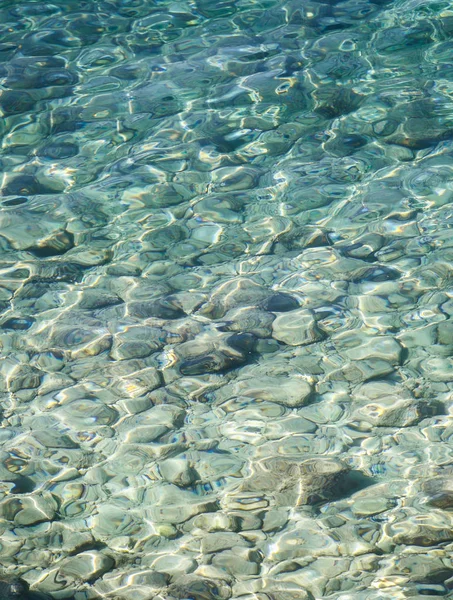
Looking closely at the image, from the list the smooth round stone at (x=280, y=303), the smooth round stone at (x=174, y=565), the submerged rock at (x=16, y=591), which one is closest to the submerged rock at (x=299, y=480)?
the smooth round stone at (x=174, y=565)

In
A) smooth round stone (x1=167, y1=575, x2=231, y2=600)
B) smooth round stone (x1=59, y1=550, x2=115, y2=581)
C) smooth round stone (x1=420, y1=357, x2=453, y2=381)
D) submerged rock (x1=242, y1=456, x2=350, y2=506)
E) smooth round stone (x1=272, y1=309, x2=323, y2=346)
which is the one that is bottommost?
smooth round stone (x1=59, y1=550, x2=115, y2=581)

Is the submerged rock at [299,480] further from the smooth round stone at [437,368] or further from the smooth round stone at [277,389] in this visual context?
the smooth round stone at [437,368]

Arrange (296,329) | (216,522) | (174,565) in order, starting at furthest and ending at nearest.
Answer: (296,329) < (216,522) < (174,565)

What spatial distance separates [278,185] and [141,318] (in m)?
1.48

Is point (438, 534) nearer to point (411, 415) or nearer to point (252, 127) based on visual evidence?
point (411, 415)

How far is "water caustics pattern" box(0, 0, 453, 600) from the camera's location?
2686mm

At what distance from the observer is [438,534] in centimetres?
260

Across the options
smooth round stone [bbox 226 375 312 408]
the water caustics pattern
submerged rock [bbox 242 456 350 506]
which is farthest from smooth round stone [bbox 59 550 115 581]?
smooth round stone [bbox 226 375 312 408]

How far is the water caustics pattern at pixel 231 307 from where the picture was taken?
269 cm

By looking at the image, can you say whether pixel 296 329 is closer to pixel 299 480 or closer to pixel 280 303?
pixel 280 303

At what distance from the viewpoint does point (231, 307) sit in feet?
12.6

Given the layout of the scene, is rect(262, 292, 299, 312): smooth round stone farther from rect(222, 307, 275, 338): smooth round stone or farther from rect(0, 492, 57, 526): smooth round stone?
rect(0, 492, 57, 526): smooth round stone

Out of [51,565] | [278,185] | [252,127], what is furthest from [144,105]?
[51,565]

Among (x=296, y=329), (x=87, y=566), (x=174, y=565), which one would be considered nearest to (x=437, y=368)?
(x=296, y=329)
